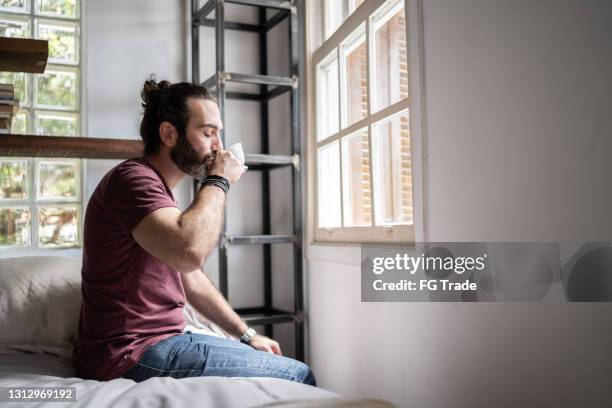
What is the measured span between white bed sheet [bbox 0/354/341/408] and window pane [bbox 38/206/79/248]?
147 centimetres

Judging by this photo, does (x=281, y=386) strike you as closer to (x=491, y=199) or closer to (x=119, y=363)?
(x=119, y=363)

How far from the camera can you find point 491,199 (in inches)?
59.6

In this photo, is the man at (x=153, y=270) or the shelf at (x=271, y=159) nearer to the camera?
the man at (x=153, y=270)

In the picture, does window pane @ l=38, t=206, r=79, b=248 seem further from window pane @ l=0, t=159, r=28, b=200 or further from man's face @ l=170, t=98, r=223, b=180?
man's face @ l=170, t=98, r=223, b=180

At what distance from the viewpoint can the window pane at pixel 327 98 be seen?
2764 mm

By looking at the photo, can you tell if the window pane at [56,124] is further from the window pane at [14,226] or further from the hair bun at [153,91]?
the hair bun at [153,91]

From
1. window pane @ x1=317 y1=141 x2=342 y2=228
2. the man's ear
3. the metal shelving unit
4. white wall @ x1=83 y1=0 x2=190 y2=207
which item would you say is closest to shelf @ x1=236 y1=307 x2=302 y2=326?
the metal shelving unit

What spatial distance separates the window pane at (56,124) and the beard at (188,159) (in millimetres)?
1389

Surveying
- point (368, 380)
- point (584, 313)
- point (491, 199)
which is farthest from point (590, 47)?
point (368, 380)

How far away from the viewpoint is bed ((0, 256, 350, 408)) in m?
1.12

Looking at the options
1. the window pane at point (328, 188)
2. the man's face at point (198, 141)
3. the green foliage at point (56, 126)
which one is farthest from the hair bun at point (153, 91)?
the green foliage at point (56, 126)

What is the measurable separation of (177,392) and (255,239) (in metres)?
1.60

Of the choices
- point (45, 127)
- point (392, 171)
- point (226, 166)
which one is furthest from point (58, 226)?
point (392, 171)

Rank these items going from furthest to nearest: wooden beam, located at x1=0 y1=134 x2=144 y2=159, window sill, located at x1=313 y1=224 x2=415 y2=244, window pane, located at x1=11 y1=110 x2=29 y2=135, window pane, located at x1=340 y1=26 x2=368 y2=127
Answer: window pane, located at x1=11 y1=110 x2=29 y2=135 → window pane, located at x1=340 y1=26 x2=368 y2=127 → wooden beam, located at x1=0 y1=134 x2=144 y2=159 → window sill, located at x1=313 y1=224 x2=415 y2=244
